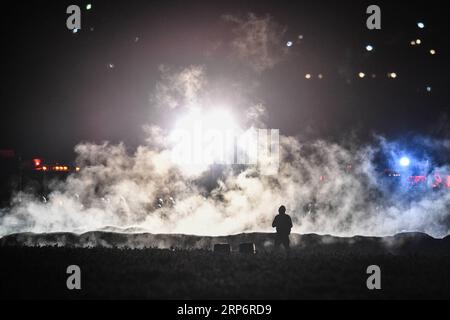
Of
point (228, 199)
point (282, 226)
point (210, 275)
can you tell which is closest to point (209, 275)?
point (210, 275)

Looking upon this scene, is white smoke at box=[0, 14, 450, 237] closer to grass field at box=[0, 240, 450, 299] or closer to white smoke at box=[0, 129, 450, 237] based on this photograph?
white smoke at box=[0, 129, 450, 237]

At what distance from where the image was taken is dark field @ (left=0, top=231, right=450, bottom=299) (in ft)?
44.7

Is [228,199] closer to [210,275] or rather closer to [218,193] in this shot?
[218,193]

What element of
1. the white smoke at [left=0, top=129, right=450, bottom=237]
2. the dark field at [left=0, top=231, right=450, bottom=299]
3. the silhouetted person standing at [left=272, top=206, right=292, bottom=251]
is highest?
the white smoke at [left=0, top=129, right=450, bottom=237]

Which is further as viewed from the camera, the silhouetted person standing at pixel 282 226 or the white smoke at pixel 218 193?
the white smoke at pixel 218 193

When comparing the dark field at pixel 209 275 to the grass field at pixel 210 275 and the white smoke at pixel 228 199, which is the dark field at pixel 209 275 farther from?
the white smoke at pixel 228 199

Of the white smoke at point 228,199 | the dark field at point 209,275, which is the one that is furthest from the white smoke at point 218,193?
the dark field at point 209,275

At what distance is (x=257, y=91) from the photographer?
37875mm

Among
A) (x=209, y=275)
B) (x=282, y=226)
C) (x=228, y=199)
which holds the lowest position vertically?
(x=209, y=275)

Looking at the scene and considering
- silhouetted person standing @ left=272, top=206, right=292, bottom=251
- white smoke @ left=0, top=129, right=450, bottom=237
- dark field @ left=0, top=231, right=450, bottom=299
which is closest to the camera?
dark field @ left=0, top=231, right=450, bottom=299

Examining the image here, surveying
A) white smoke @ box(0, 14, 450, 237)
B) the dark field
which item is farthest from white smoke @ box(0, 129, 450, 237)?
the dark field

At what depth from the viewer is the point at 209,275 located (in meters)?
15.5

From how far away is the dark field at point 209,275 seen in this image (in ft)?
44.7

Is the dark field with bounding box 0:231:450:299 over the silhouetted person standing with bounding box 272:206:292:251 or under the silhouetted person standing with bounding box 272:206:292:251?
under
